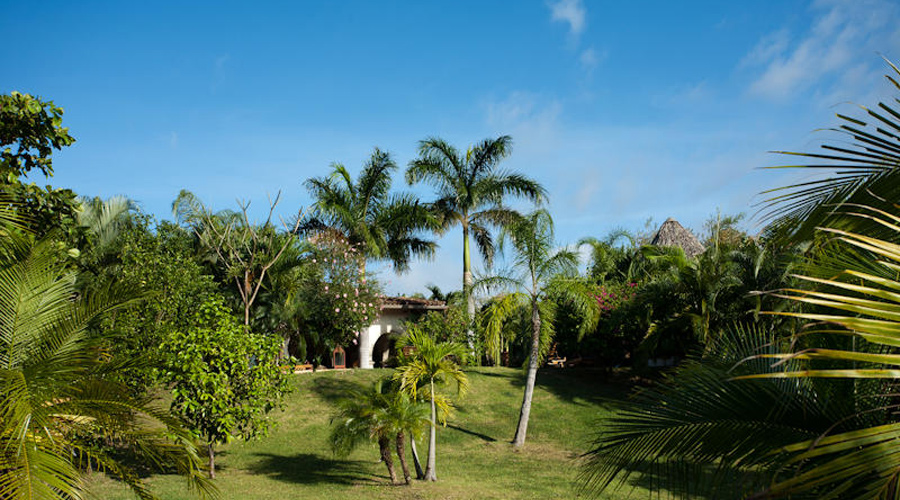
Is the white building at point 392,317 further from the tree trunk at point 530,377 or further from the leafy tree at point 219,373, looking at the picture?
the leafy tree at point 219,373

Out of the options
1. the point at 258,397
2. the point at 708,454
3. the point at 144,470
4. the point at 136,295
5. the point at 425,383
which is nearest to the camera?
the point at 708,454

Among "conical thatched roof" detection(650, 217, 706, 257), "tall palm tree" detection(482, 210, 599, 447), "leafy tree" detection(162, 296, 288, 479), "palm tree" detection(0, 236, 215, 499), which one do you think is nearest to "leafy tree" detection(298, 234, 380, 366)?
"tall palm tree" detection(482, 210, 599, 447)

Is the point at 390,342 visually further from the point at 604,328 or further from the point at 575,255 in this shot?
the point at 575,255

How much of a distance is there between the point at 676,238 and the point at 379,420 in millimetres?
22189

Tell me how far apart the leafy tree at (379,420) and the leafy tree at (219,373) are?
4.52ft

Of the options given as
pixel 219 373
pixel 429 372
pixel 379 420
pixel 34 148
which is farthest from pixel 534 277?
pixel 34 148

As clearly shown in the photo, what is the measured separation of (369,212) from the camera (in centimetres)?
2412

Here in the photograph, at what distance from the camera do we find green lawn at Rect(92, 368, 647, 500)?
11.0 m

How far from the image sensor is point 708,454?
160 inches

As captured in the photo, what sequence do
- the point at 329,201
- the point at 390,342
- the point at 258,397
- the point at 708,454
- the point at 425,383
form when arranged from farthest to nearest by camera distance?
1. the point at 390,342
2. the point at 329,201
3. the point at 425,383
4. the point at 258,397
5. the point at 708,454

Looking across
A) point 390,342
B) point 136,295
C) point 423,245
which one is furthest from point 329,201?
point 136,295

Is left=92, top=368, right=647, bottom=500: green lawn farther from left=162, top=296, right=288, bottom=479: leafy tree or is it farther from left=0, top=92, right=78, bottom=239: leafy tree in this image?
left=0, top=92, right=78, bottom=239: leafy tree

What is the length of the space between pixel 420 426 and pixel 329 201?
13714 millimetres

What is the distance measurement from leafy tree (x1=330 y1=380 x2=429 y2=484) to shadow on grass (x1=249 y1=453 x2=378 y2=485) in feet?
3.03
